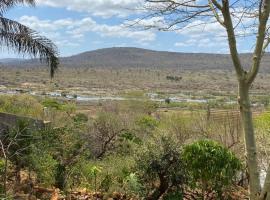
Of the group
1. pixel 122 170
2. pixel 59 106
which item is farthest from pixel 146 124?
pixel 122 170

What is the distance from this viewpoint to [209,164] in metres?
11.7

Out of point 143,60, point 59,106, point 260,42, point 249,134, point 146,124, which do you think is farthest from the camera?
point 143,60

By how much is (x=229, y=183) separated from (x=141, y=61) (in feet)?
491

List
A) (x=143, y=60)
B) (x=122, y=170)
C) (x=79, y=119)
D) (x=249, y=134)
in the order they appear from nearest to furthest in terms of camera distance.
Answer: (x=249, y=134), (x=122, y=170), (x=79, y=119), (x=143, y=60)

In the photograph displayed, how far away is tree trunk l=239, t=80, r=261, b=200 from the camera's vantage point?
9.11 metres

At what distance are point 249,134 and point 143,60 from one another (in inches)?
6051

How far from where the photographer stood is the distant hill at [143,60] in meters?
148

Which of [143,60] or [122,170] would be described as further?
[143,60]

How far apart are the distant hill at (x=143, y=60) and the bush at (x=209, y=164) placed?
131356mm

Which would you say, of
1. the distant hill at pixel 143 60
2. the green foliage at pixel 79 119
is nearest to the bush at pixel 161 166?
the green foliage at pixel 79 119

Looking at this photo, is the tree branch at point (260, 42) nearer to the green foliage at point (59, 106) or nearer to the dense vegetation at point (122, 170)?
the dense vegetation at point (122, 170)

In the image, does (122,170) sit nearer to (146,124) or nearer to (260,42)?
(260,42)

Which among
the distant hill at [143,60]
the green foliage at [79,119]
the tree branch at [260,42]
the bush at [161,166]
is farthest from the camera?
the distant hill at [143,60]

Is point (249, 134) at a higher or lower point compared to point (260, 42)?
lower
